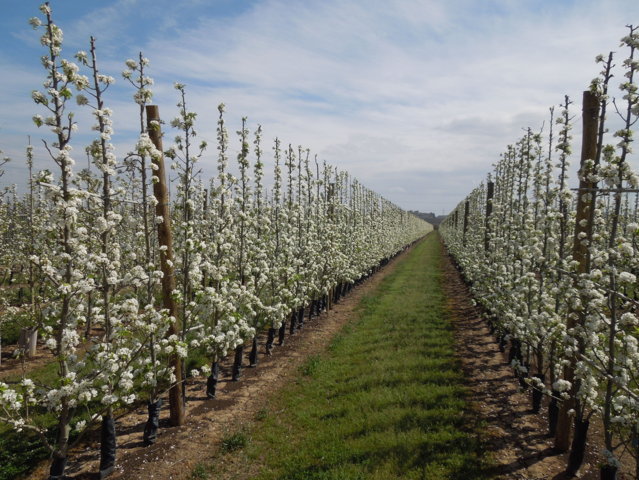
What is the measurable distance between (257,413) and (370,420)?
2880 mm

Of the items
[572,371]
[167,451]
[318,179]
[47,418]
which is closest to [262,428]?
[167,451]

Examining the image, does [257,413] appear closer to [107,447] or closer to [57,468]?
[107,447]

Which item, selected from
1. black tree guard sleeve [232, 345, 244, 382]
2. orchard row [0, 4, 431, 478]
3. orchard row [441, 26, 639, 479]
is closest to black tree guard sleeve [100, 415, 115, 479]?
orchard row [0, 4, 431, 478]

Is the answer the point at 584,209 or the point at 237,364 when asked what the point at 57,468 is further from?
the point at 584,209

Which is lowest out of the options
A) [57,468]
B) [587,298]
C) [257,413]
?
[257,413]

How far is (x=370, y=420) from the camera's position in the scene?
8.71 metres

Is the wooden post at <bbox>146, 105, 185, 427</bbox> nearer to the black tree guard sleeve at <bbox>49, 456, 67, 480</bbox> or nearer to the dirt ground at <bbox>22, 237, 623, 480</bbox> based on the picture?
the dirt ground at <bbox>22, 237, 623, 480</bbox>

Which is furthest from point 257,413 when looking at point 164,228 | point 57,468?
point 164,228

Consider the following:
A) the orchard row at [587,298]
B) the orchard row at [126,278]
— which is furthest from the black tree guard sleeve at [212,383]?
the orchard row at [587,298]

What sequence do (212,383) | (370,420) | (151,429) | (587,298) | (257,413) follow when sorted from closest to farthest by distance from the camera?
(587,298), (151,429), (370,420), (257,413), (212,383)

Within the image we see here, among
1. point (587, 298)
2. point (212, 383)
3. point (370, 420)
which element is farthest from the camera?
point (212, 383)

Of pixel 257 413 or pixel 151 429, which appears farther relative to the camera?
pixel 257 413

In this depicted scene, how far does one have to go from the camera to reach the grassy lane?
7.21 metres

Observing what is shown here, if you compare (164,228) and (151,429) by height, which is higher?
(164,228)
